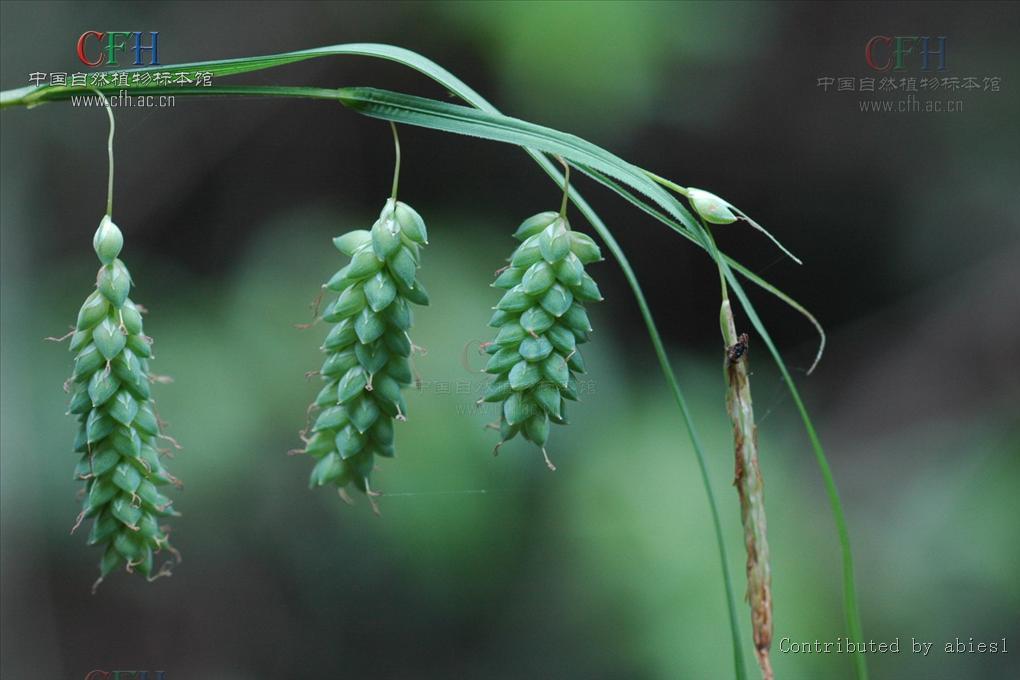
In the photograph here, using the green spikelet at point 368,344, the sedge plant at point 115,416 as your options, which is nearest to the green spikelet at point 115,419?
the sedge plant at point 115,416

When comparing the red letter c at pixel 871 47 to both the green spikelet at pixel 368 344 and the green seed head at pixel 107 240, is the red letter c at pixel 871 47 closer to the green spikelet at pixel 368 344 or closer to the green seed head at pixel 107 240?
the green spikelet at pixel 368 344

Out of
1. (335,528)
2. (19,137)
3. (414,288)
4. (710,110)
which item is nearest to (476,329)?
(335,528)

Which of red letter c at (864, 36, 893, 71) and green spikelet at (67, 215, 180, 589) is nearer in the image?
green spikelet at (67, 215, 180, 589)

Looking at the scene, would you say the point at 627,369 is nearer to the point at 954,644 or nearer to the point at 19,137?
the point at 954,644

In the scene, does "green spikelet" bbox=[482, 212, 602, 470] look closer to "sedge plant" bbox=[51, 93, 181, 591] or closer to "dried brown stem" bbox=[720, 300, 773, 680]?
"dried brown stem" bbox=[720, 300, 773, 680]

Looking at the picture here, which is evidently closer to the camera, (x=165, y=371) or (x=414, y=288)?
(x=414, y=288)

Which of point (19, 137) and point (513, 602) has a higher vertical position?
point (19, 137)

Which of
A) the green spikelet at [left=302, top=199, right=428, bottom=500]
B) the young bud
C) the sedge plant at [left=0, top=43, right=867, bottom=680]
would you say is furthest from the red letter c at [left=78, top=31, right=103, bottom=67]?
the young bud
